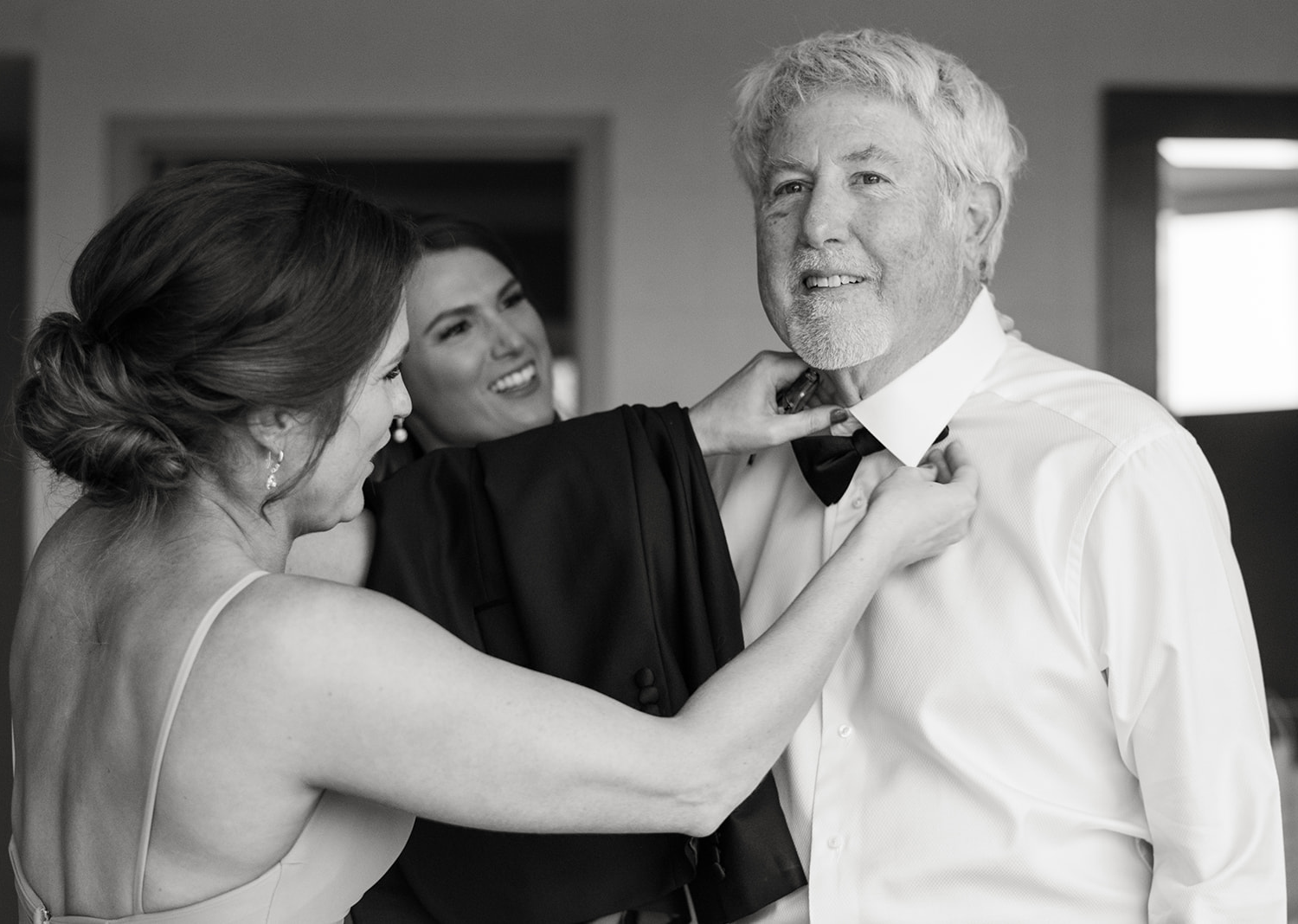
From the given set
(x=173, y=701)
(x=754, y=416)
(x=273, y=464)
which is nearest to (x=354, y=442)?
(x=273, y=464)

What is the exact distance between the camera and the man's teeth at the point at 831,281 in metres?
1.81

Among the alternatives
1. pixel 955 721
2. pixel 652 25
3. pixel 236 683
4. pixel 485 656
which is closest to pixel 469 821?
pixel 485 656

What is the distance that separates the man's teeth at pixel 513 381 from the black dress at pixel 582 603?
2.48 feet

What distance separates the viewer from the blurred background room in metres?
3.80

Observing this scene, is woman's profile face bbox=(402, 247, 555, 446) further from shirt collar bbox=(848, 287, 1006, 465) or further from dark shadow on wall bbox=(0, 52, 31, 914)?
dark shadow on wall bbox=(0, 52, 31, 914)

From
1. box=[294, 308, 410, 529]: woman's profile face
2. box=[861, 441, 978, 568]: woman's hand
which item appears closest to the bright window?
box=[861, 441, 978, 568]: woman's hand

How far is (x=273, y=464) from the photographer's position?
1.46 metres

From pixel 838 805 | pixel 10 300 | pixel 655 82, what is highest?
pixel 655 82

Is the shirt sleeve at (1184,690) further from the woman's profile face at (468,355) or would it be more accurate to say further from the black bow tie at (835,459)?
the woman's profile face at (468,355)

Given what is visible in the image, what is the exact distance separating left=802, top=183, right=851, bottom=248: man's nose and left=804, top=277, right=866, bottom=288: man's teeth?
0.05 meters

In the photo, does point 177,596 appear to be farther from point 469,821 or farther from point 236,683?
point 469,821

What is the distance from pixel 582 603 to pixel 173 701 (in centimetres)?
60

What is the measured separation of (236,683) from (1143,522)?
3.33 ft

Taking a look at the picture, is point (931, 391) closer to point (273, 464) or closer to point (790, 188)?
point (790, 188)
